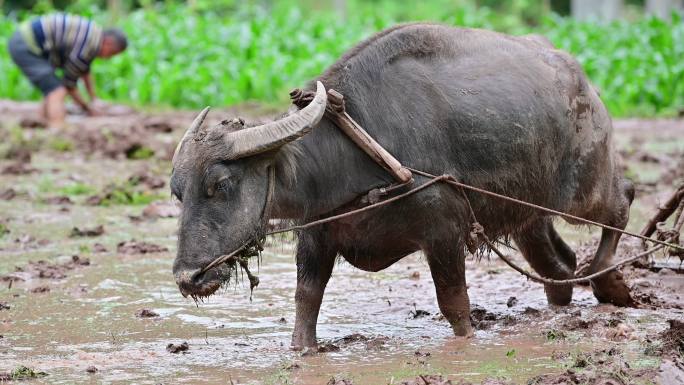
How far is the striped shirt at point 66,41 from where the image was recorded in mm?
14758

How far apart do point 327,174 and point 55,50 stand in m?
10.7

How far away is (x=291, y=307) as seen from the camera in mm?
6480

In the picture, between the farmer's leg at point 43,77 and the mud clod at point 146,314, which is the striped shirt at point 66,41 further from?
the mud clod at point 146,314

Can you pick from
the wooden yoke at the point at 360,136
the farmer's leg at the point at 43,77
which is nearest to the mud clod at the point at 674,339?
the wooden yoke at the point at 360,136

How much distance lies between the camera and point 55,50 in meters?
15.0

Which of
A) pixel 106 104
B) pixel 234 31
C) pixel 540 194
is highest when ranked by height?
pixel 234 31

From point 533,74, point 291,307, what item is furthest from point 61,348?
point 533,74

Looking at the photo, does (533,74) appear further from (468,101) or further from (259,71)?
(259,71)

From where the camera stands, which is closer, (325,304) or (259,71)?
(325,304)

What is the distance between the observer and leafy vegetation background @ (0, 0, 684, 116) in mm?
16875

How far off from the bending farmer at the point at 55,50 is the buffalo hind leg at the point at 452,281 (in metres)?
10.1

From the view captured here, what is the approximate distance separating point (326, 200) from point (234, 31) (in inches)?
597

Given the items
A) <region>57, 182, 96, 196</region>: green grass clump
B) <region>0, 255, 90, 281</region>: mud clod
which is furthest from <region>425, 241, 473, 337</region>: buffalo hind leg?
<region>57, 182, 96, 196</region>: green grass clump

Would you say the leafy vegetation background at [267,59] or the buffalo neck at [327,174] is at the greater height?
the leafy vegetation background at [267,59]
